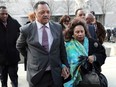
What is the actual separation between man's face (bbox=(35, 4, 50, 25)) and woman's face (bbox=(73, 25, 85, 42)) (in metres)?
0.48

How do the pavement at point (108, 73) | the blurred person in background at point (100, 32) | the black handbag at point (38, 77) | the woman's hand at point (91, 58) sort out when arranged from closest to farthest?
the black handbag at point (38, 77) → the woman's hand at point (91, 58) → the blurred person in background at point (100, 32) → the pavement at point (108, 73)

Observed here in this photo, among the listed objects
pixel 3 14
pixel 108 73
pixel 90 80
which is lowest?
pixel 108 73

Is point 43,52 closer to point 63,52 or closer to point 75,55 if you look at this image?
point 63,52

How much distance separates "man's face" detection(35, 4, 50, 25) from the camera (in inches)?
129

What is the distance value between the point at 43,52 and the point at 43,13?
443 mm

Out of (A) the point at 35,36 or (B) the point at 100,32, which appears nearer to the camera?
(A) the point at 35,36

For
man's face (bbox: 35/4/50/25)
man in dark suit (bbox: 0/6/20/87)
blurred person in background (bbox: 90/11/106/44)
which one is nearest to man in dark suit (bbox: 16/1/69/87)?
man's face (bbox: 35/4/50/25)

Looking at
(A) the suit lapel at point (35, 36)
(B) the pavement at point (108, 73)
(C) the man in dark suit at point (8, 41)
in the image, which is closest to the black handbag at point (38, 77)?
(A) the suit lapel at point (35, 36)

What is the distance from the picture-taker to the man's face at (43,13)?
3279mm

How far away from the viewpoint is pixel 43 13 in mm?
3281

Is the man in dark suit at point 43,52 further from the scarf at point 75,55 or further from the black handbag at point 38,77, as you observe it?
the scarf at point 75,55

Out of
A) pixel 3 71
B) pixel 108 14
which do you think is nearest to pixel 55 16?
pixel 108 14

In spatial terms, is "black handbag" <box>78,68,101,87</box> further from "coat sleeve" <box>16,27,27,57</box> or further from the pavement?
the pavement

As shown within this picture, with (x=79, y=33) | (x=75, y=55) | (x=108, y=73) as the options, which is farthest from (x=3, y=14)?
(x=108, y=73)
